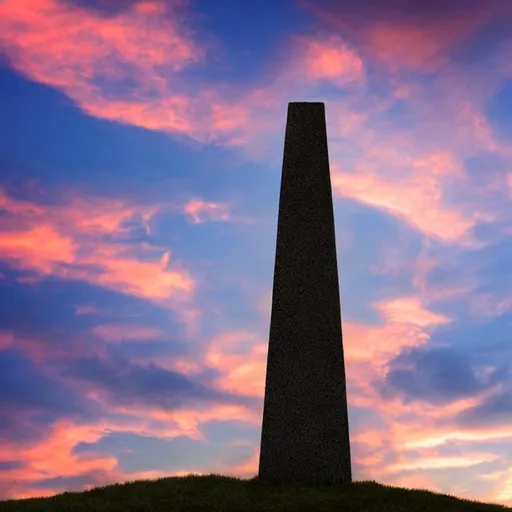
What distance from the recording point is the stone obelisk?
2030cm

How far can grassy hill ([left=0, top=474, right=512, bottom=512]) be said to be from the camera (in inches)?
714

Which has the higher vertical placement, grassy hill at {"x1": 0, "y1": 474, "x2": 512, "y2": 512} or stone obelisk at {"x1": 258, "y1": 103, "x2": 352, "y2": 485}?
stone obelisk at {"x1": 258, "y1": 103, "x2": 352, "y2": 485}

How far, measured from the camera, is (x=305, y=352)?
20.6 m

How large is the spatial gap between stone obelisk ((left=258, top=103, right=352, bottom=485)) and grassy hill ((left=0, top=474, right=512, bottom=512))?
0.77 meters

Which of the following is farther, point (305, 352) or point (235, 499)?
point (305, 352)

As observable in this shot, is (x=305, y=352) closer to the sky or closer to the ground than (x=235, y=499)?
closer to the sky

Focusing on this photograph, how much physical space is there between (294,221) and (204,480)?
24.6 feet

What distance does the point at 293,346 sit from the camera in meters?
20.6

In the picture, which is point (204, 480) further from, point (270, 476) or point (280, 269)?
point (280, 269)

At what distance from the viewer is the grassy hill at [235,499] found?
18.1m

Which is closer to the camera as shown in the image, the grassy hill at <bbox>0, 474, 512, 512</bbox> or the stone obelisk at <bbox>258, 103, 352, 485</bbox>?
the grassy hill at <bbox>0, 474, 512, 512</bbox>

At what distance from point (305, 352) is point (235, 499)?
14.3 ft

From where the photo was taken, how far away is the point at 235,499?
60.6 feet

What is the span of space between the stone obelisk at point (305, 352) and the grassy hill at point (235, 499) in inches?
30.3
